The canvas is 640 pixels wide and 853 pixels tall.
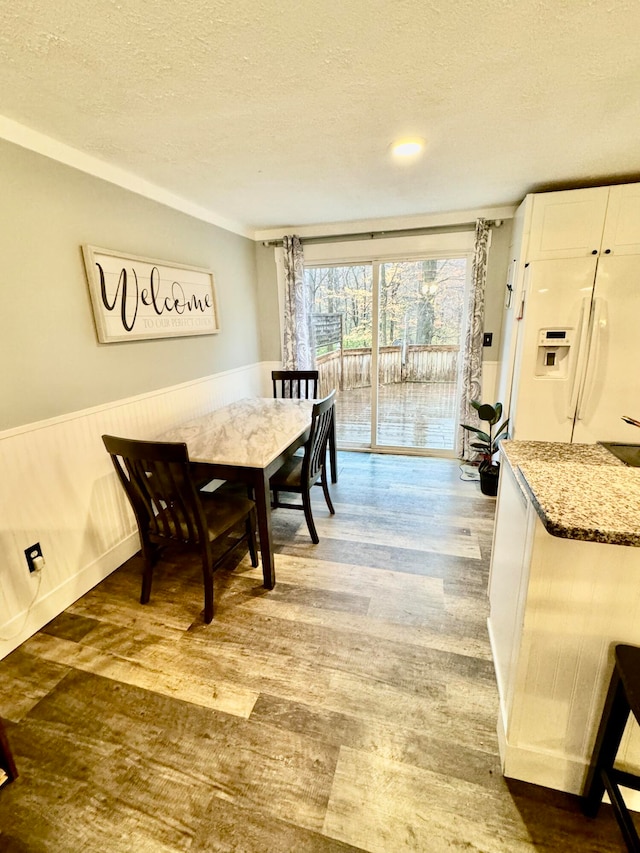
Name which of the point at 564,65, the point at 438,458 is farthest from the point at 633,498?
the point at 438,458

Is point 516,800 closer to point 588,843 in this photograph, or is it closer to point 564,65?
point 588,843

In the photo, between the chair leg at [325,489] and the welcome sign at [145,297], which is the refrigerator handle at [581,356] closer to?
the chair leg at [325,489]

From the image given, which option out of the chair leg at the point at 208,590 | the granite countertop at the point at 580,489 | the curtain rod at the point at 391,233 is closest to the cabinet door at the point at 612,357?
the curtain rod at the point at 391,233

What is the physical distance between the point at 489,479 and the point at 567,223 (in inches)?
76.5

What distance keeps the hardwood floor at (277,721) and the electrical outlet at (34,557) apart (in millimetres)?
328

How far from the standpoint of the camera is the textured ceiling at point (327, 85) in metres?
1.15

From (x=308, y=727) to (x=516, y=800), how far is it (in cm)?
69

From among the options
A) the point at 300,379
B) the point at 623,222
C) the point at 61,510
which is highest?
the point at 623,222

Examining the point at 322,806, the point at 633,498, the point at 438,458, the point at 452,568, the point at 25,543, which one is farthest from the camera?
the point at 438,458

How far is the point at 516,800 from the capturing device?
3.80 feet

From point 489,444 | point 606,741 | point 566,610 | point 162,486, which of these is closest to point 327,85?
point 162,486

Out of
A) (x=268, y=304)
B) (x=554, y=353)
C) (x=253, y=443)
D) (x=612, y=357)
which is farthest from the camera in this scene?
(x=268, y=304)

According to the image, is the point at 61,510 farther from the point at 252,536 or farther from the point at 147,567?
the point at 252,536

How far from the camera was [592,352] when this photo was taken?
2.75 metres
